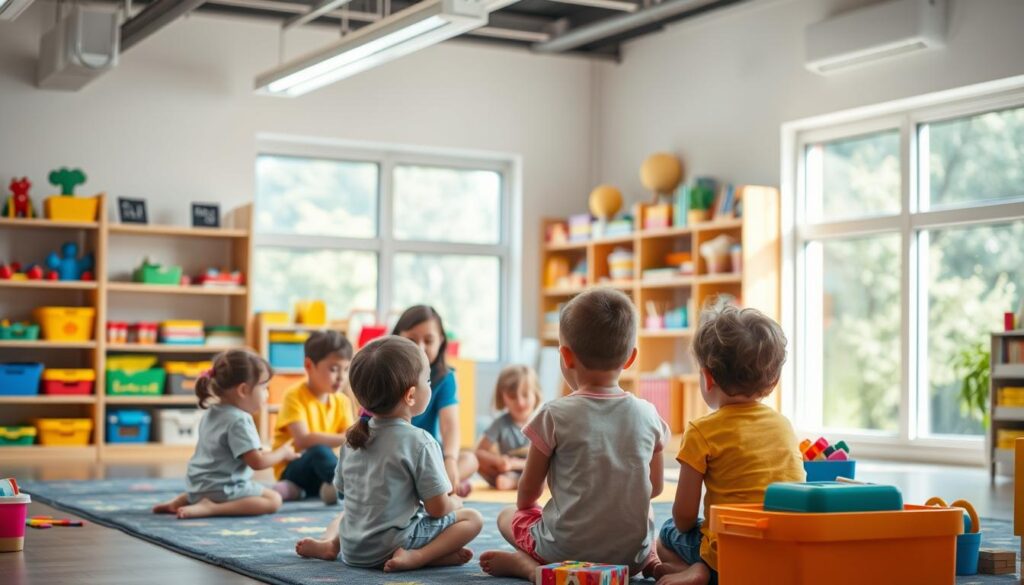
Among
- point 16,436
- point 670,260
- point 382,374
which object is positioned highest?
point 670,260

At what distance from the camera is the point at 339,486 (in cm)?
310

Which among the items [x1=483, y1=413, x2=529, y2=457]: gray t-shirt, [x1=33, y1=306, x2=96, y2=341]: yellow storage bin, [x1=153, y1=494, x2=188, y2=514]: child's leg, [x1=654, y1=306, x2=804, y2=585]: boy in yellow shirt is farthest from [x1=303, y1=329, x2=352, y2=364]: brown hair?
[x1=33, y1=306, x2=96, y2=341]: yellow storage bin

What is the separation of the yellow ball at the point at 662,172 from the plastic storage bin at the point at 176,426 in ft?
10.9

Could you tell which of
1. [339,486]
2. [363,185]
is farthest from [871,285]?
[339,486]

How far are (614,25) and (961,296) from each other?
2.73 meters

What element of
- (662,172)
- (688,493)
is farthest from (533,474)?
(662,172)

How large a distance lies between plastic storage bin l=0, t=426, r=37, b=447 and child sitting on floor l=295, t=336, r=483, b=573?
5.11 metres

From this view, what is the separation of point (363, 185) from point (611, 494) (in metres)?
6.74

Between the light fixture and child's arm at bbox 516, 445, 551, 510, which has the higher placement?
the light fixture

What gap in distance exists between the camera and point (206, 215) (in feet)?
26.5

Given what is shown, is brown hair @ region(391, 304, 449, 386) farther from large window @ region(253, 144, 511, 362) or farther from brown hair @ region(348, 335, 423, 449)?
large window @ region(253, 144, 511, 362)

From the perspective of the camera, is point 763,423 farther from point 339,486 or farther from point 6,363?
point 6,363

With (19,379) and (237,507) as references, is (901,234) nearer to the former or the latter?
(237,507)

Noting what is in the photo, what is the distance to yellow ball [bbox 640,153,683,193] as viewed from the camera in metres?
8.63
